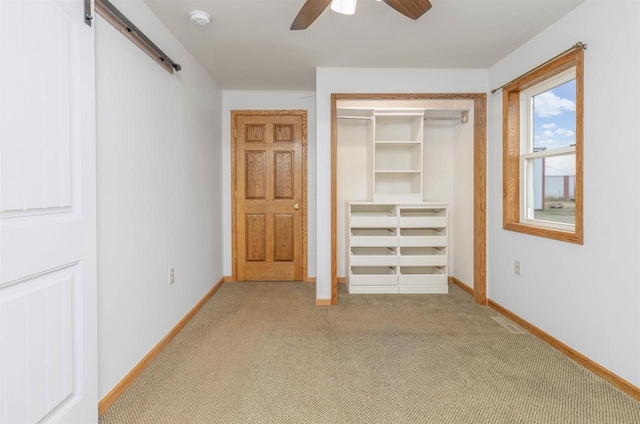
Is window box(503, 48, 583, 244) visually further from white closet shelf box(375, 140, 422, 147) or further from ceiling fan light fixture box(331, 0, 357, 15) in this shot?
ceiling fan light fixture box(331, 0, 357, 15)

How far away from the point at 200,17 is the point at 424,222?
110 inches

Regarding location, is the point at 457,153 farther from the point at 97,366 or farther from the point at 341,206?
the point at 97,366

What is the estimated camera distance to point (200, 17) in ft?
7.23

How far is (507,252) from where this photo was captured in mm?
2922

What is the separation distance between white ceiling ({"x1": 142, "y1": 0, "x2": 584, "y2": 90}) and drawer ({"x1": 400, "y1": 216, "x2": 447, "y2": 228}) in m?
1.54

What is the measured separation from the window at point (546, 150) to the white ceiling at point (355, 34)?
38 cm

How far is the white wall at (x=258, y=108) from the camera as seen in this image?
13.2ft

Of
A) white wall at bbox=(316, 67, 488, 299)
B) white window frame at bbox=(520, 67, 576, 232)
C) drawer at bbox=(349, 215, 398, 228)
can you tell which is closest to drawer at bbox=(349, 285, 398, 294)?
white wall at bbox=(316, 67, 488, 299)

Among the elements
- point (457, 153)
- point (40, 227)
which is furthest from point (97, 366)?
point (457, 153)

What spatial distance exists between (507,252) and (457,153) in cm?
141

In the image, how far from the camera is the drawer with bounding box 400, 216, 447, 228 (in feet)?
11.7

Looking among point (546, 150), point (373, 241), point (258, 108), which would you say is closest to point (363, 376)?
point (373, 241)

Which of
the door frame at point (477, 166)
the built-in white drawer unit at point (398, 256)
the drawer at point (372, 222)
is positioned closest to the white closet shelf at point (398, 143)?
the door frame at point (477, 166)

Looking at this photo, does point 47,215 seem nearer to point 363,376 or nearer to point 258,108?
point 363,376
